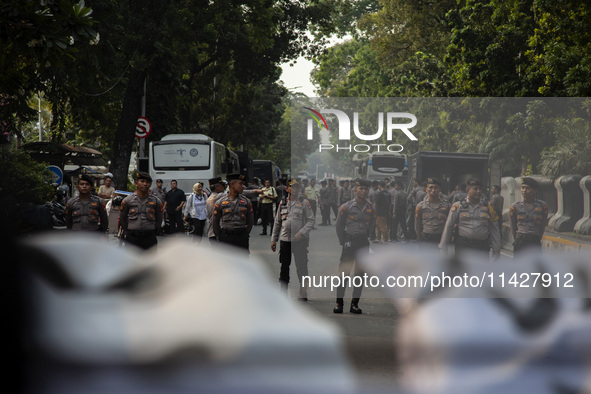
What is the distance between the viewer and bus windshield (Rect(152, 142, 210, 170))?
2525cm

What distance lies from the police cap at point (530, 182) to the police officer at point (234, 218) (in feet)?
10.5

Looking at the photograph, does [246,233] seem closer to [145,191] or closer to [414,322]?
[145,191]

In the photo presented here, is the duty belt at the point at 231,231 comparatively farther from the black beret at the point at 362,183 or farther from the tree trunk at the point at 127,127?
the tree trunk at the point at 127,127

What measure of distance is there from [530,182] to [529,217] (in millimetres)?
386

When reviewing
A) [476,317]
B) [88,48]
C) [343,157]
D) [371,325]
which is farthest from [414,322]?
[88,48]

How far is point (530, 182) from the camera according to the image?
7637mm

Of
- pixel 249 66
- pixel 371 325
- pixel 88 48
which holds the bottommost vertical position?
pixel 371 325

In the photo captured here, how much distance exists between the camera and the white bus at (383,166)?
6298 mm

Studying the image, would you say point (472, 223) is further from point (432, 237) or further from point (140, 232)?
point (140, 232)

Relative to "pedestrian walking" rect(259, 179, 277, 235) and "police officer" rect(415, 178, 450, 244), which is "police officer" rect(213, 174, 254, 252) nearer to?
"police officer" rect(415, 178, 450, 244)

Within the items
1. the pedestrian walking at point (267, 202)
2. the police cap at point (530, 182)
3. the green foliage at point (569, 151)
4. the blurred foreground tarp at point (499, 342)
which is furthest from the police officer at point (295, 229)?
the pedestrian walking at point (267, 202)

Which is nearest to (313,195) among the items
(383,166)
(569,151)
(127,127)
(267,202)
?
(383,166)

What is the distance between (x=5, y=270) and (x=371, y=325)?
21.3 ft

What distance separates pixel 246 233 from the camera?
343 inches
